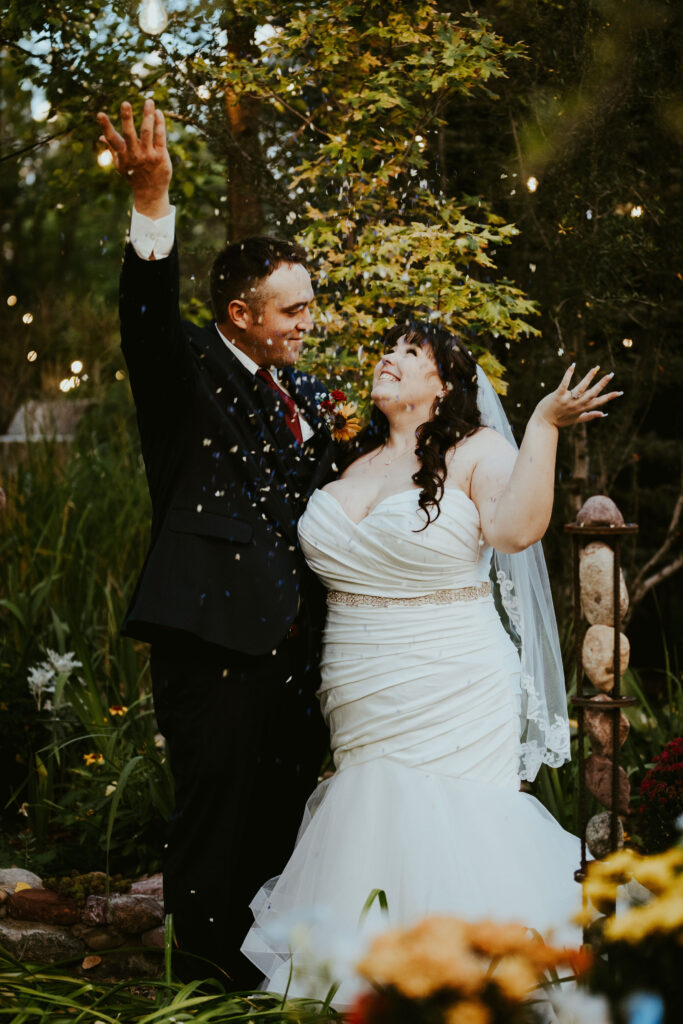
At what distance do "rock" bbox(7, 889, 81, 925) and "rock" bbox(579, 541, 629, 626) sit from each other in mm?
1989

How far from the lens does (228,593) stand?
2.62 meters

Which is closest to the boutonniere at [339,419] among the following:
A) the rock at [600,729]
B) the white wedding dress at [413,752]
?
the white wedding dress at [413,752]

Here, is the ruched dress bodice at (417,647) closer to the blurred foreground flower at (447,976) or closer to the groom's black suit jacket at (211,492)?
the groom's black suit jacket at (211,492)

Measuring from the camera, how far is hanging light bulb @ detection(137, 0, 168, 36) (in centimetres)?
381

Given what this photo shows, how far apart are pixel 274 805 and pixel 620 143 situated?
10.6ft

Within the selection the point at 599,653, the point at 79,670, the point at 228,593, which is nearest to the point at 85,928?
the point at 79,670

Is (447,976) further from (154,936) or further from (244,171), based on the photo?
(244,171)

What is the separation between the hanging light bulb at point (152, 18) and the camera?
3812 millimetres

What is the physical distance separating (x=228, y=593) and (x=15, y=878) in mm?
1562

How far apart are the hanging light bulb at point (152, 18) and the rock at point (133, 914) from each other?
3236 millimetres

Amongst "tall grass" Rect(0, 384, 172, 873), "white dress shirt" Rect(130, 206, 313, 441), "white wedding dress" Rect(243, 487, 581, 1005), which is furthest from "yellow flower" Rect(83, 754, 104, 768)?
"white dress shirt" Rect(130, 206, 313, 441)

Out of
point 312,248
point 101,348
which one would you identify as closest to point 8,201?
point 101,348

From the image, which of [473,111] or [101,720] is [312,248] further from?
[101,720]

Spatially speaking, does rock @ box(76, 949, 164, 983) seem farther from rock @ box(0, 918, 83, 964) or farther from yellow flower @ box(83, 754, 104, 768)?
yellow flower @ box(83, 754, 104, 768)
